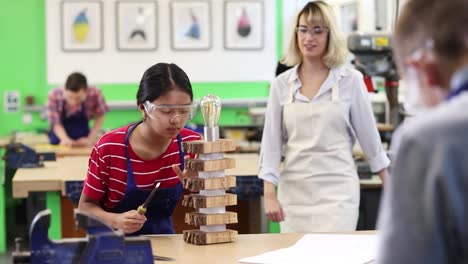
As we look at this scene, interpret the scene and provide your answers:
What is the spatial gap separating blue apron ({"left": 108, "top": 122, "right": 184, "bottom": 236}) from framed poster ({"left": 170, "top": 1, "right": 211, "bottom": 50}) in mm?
7754

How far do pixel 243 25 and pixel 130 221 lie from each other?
327 inches

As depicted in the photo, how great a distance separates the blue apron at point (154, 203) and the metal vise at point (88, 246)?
844mm

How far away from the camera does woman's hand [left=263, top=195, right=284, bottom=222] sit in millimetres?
3676

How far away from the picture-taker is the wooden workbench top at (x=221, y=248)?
2.56m

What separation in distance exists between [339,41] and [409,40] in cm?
246

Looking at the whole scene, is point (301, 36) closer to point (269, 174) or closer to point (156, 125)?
point (269, 174)

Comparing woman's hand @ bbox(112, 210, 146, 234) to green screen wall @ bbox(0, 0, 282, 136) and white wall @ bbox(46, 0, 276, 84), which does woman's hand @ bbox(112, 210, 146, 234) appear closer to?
green screen wall @ bbox(0, 0, 282, 136)

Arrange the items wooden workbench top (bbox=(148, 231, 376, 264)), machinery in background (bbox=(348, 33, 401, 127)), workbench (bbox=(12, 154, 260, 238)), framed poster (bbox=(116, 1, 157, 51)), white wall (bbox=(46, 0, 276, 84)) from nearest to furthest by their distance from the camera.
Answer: wooden workbench top (bbox=(148, 231, 376, 264)) → workbench (bbox=(12, 154, 260, 238)) → machinery in background (bbox=(348, 33, 401, 127)) → white wall (bbox=(46, 0, 276, 84)) → framed poster (bbox=(116, 1, 157, 51))

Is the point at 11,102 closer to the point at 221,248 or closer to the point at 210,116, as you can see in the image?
the point at 210,116

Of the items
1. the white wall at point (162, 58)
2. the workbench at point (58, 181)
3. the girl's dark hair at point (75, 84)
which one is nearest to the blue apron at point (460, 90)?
the workbench at point (58, 181)

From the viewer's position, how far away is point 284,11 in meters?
11.1

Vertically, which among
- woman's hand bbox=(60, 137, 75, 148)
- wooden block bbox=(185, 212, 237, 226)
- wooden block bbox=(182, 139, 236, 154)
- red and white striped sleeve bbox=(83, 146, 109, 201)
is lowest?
woman's hand bbox=(60, 137, 75, 148)

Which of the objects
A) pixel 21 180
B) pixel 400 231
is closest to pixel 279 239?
pixel 400 231

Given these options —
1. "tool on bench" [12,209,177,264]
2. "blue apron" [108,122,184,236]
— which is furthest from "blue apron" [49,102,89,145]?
"tool on bench" [12,209,177,264]
